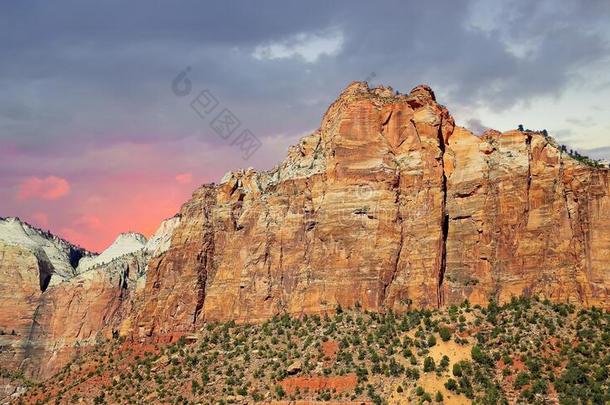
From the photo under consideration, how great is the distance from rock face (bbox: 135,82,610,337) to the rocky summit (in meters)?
0.16

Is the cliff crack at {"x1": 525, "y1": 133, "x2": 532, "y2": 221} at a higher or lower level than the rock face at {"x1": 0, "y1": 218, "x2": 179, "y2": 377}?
higher

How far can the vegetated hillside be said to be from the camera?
8981 cm

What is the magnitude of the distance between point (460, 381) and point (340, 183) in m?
32.8

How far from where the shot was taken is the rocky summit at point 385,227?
4003 inches

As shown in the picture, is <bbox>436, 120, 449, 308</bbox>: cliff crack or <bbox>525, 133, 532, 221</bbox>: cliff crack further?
<bbox>436, 120, 449, 308</bbox>: cliff crack

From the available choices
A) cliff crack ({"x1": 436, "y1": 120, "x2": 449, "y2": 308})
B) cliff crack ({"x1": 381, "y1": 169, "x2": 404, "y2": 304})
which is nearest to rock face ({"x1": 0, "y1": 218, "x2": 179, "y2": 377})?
cliff crack ({"x1": 381, "y1": 169, "x2": 404, "y2": 304})

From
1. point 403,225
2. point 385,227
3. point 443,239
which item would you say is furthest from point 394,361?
point 403,225

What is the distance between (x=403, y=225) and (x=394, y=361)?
1984 centimetres

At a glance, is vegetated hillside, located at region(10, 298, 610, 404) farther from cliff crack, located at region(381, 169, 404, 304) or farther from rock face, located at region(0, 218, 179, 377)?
rock face, located at region(0, 218, 179, 377)

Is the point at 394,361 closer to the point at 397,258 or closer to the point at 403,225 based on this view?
the point at 397,258

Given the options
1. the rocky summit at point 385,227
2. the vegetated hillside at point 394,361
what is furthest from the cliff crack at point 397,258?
the vegetated hillside at point 394,361

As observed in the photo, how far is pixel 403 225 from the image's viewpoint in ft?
359

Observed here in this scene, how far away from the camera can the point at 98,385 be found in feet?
393

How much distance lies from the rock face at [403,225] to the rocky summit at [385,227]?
0.16 meters
